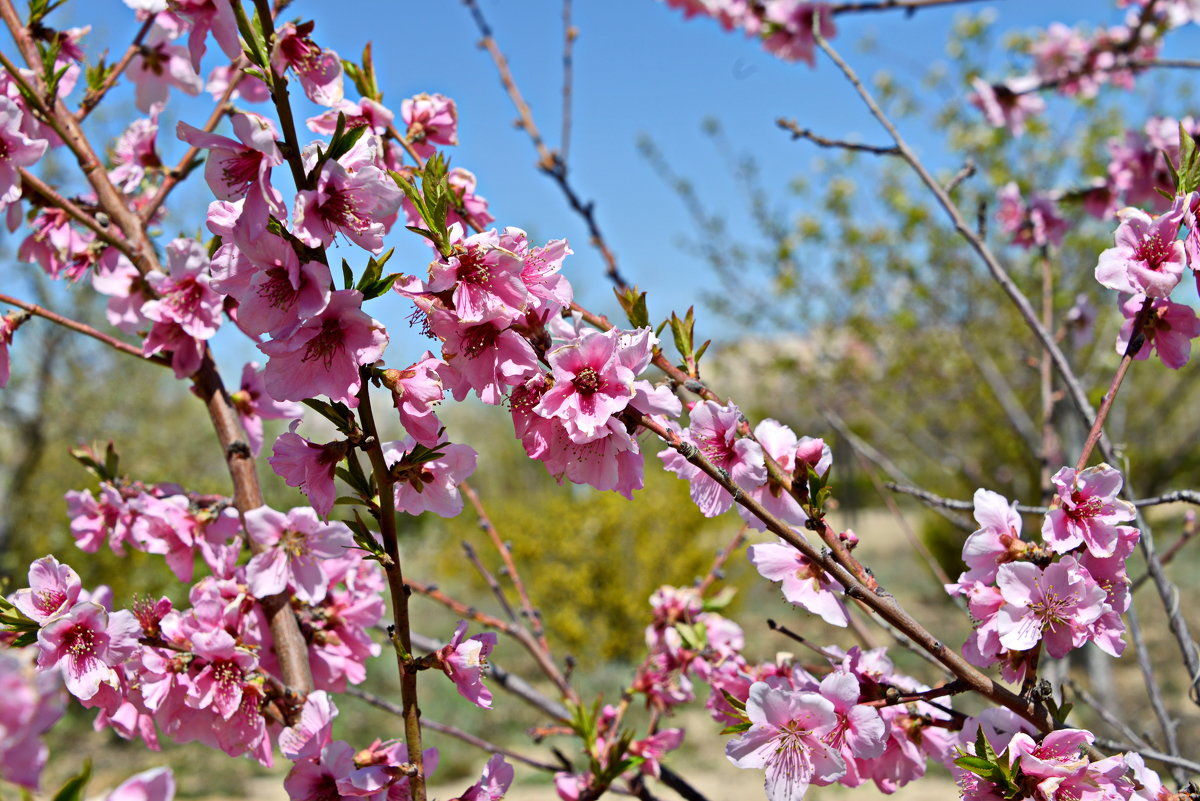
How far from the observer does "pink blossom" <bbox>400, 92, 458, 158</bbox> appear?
4.75ft

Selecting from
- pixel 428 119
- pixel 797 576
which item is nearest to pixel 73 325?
pixel 428 119

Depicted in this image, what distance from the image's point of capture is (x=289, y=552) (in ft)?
4.09

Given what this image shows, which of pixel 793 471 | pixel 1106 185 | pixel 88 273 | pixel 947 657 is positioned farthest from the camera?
pixel 1106 185

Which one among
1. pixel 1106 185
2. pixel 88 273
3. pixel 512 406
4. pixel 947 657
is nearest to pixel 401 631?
pixel 512 406

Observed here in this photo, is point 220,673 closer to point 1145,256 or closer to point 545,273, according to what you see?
point 545,273

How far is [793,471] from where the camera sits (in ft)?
3.85

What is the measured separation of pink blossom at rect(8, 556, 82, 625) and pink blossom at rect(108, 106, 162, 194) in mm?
885

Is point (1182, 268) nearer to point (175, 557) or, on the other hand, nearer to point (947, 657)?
point (947, 657)

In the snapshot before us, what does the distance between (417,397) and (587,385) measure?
0.21m

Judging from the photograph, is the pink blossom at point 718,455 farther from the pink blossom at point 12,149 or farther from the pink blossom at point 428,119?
Answer: the pink blossom at point 12,149

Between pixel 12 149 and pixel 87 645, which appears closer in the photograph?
pixel 87 645

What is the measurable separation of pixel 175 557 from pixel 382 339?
2.94 ft

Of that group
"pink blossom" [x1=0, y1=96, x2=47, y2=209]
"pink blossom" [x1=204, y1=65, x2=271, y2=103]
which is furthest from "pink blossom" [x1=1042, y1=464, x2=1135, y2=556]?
"pink blossom" [x1=204, y1=65, x2=271, y2=103]

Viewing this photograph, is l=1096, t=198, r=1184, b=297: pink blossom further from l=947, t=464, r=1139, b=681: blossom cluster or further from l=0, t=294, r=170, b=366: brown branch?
l=0, t=294, r=170, b=366: brown branch
